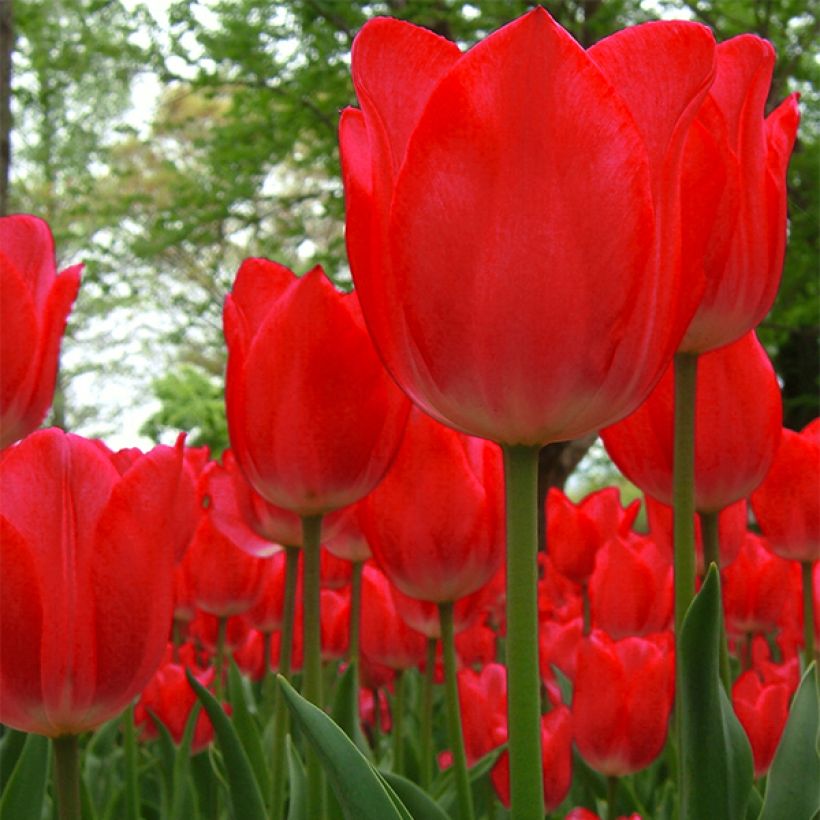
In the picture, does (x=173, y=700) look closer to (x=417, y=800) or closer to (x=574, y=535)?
(x=574, y=535)

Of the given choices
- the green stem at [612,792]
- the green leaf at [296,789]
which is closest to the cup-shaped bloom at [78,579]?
the green leaf at [296,789]

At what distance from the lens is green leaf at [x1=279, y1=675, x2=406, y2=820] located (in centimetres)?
46

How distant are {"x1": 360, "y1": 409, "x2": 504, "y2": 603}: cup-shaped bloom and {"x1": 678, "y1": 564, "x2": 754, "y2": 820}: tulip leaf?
0.32 meters

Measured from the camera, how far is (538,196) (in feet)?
1.53

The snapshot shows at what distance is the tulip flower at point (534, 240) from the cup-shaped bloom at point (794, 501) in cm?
63

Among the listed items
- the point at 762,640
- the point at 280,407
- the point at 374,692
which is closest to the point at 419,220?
the point at 280,407

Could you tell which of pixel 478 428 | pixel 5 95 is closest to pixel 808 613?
pixel 478 428

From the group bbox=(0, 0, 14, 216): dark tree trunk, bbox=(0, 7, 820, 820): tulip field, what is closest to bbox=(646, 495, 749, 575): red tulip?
bbox=(0, 7, 820, 820): tulip field

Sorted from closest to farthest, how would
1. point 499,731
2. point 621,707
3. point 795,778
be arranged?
point 795,778 < point 621,707 < point 499,731

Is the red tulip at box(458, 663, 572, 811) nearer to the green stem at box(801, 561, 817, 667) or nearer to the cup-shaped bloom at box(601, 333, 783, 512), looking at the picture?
the green stem at box(801, 561, 817, 667)

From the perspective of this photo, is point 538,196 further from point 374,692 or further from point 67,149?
point 67,149

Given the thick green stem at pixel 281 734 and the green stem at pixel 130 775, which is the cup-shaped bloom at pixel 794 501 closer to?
the thick green stem at pixel 281 734

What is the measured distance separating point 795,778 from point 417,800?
0.20 metres

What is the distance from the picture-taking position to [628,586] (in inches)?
56.4
